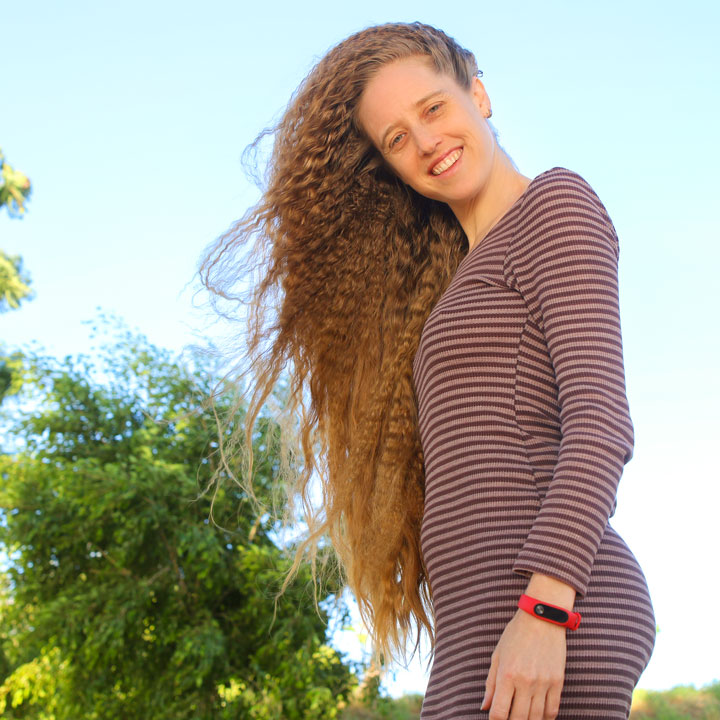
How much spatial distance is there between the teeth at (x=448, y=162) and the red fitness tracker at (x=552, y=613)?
38.8 inches

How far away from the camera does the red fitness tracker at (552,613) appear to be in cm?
126

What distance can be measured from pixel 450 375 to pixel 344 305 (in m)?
0.76

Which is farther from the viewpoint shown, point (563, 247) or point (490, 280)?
point (490, 280)

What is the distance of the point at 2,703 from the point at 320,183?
269 inches

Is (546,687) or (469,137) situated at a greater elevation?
(469,137)

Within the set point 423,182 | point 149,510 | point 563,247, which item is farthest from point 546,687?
point 149,510

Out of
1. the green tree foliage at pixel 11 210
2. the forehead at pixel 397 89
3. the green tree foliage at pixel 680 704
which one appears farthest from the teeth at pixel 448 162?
the green tree foliage at pixel 11 210

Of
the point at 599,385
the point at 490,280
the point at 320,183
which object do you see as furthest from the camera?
the point at 320,183

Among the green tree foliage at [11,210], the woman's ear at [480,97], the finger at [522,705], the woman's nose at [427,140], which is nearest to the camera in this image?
the finger at [522,705]

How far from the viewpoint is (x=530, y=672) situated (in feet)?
4.04

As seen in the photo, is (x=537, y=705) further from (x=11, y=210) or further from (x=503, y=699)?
(x=11, y=210)

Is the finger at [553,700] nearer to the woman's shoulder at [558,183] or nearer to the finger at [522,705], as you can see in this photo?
the finger at [522,705]

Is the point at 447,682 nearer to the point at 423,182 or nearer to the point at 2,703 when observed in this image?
the point at 423,182

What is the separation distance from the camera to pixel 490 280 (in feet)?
5.34
